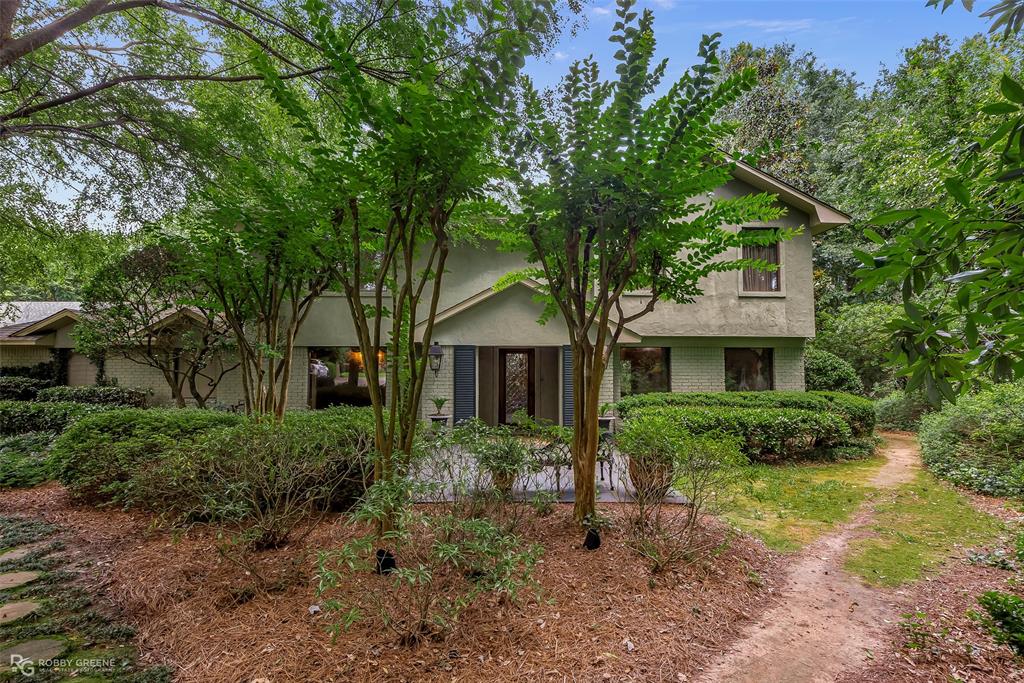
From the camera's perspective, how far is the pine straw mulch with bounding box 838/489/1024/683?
2.87 metres

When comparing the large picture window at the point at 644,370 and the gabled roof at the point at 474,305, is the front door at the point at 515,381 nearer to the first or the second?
the large picture window at the point at 644,370

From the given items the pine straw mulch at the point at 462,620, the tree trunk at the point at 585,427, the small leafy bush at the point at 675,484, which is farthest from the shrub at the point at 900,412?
the tree trunk at the point at 585,427

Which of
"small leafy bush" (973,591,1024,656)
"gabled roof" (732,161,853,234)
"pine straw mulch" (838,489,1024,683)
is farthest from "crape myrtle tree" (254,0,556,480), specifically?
"gabled roof" (732,161,853,234)

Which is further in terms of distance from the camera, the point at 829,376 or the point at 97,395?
the point at 829,376

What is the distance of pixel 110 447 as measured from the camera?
5547 mm

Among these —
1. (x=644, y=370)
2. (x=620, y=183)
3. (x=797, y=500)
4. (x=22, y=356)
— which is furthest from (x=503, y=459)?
(x=22, y=356)

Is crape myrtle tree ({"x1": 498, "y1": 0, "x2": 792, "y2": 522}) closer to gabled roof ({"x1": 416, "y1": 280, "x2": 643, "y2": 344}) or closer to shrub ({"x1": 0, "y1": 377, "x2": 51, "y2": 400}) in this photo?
gabled roof ({"x1": 416, "y1": 280, "x2": 643, "y2": 344})

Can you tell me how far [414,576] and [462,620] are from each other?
68cm

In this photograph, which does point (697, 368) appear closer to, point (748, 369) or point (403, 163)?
point (748, 369)

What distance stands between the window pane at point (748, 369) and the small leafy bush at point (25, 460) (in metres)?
14.6

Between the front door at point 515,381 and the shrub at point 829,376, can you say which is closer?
the front door at point 515,381

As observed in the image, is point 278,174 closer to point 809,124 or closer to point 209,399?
point 209,399

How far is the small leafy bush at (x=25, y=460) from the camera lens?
699 cm

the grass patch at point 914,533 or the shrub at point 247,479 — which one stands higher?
the shrub at point 247,479
